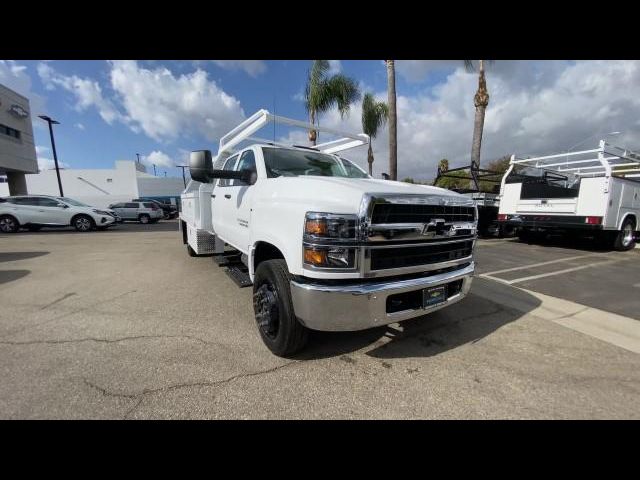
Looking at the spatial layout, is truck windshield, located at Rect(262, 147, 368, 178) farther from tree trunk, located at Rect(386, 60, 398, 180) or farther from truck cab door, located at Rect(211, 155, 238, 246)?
tree trunk, located at Rect(386, 60, 398, 180)

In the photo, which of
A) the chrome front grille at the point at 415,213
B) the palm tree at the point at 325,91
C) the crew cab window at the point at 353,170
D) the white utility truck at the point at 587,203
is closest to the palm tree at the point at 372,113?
the palm tree at the point at 325,91

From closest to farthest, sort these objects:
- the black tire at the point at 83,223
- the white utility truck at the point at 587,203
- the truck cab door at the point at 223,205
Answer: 1. the truck cab door at the point at 223,205
2. the white utility truck at the point at 587,203
3. the black tire at the point at 83,223

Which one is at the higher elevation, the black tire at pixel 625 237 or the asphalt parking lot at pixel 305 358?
the black tire at pixel 625 237

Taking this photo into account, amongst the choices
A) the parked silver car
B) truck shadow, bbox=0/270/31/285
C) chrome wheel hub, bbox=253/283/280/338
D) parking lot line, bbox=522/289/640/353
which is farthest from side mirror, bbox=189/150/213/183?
the parked silver car

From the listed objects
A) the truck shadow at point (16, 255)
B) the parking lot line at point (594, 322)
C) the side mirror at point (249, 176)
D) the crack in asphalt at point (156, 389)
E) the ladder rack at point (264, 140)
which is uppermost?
the ladder rack at point (264, 140)

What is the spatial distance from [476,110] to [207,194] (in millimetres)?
14129

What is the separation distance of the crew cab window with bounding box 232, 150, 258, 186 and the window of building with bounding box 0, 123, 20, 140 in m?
28.8

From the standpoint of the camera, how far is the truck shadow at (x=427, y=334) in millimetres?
2896

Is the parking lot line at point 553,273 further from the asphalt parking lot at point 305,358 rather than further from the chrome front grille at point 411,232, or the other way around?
the chrome front grille at point 411,232

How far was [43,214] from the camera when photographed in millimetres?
13188

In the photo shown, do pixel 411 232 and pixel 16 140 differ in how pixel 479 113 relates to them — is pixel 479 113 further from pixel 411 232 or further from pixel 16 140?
pixel 16 140

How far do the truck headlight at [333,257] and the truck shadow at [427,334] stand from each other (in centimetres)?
105
